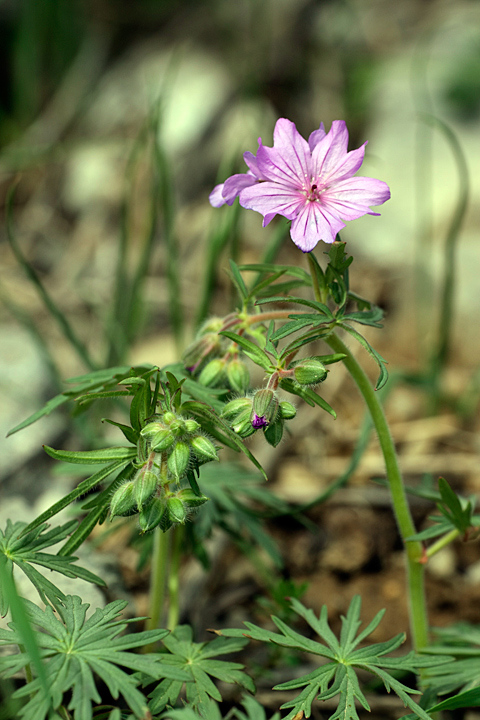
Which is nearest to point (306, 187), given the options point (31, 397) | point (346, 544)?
point (346, 544)

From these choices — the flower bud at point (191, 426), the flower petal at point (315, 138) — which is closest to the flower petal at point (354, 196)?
Result: the flower petal at point (315, 138)

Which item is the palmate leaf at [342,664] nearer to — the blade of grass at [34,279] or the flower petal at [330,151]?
the flower petal at [330,151]

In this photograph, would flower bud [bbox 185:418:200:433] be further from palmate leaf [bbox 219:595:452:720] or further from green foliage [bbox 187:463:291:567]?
green foliage [bbox 187:463:291:567]

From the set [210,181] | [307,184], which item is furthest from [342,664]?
[210,181]

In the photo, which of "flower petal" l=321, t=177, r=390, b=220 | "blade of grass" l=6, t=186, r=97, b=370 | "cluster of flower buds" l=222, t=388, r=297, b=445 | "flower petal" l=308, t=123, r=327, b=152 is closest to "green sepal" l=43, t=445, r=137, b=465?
"cluster of flower buds" l=222, t=388, r=297, b=445

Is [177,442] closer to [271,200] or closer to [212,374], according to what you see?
[212,374]
